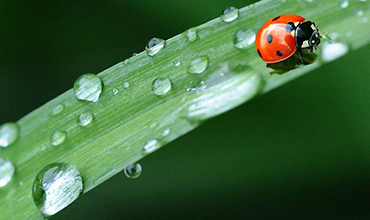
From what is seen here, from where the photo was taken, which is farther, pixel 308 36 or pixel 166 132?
pixel 308 36

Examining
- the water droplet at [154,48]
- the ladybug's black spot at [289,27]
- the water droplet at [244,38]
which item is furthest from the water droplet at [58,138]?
the ladybug's black spot at [289,27]

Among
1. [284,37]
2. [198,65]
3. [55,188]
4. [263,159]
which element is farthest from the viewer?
[263,159]

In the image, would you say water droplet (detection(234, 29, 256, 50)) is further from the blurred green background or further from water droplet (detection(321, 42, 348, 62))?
the blurred green background

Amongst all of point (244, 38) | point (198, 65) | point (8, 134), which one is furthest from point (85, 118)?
point (244, 38)

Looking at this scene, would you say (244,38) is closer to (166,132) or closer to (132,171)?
(166,132)

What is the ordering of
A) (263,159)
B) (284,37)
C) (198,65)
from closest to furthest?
(198,65), (284,37), (263,159)

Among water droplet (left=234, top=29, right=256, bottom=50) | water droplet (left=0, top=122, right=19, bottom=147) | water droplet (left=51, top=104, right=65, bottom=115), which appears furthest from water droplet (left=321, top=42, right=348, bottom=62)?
water droplet (left=0, top=122, right=19, bottom=147)

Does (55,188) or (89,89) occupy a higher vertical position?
(89,89)

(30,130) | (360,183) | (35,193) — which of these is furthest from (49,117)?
(360,183)

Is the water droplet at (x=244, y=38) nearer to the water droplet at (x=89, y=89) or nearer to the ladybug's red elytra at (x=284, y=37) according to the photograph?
the ladybug's red elytra at (x=284, y=37)
